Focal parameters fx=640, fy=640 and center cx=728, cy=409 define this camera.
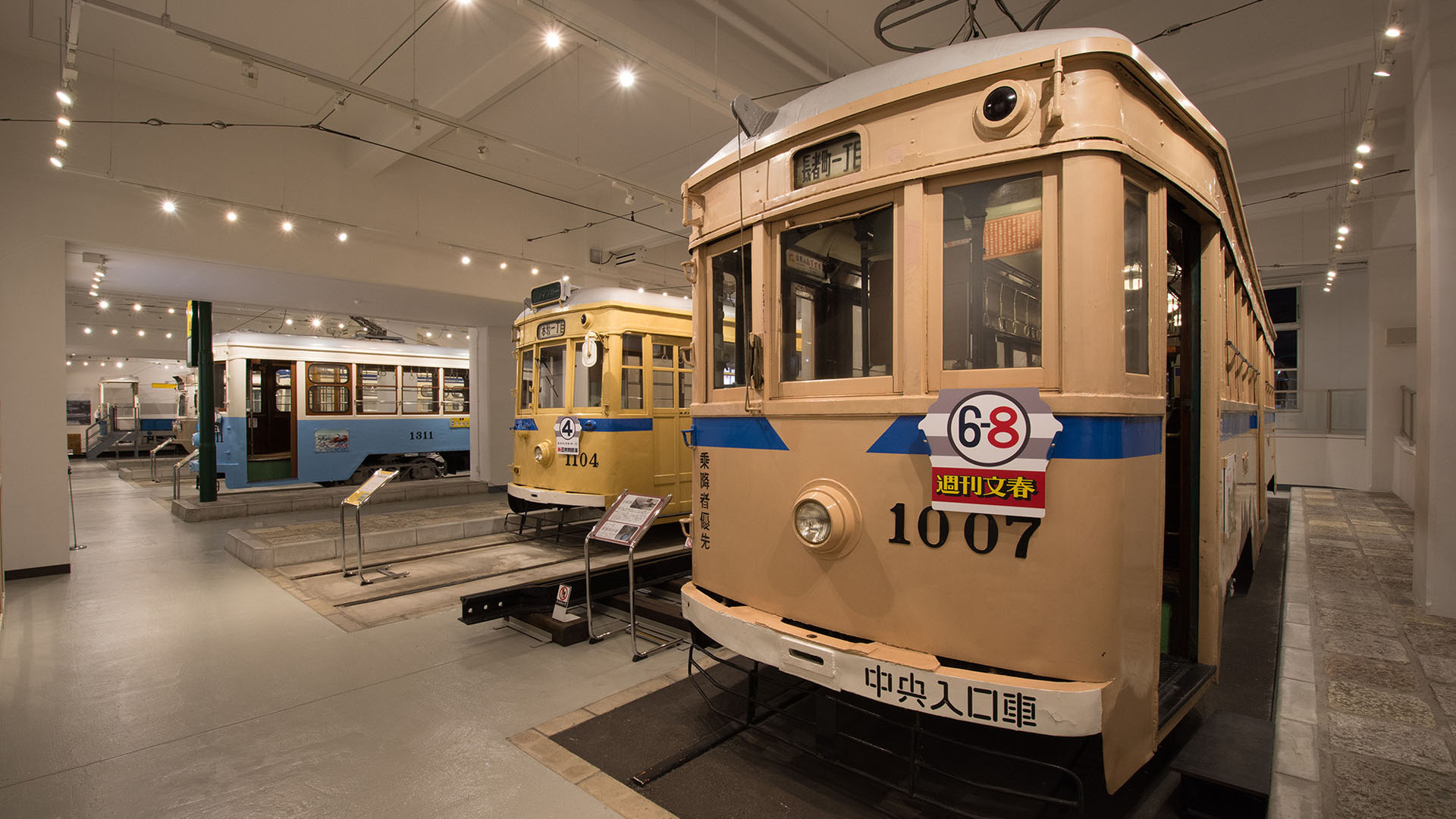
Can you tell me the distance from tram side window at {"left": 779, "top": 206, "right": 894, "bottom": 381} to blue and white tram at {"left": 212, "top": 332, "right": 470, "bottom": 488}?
12.2 metres

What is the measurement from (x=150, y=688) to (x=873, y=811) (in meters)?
4.22

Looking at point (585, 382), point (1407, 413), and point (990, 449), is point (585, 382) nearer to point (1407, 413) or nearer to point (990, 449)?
point (990, 449)

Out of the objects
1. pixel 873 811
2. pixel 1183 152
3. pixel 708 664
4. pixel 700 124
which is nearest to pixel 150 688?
pixel 708 664

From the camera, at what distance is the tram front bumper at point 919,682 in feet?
6.33

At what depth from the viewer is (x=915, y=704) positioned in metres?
2.11

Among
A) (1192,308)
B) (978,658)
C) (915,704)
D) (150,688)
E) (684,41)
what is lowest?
(150,688)

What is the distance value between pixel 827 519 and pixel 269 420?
1285 centimetres

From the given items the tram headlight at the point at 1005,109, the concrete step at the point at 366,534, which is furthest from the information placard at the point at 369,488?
the tram headlight at the point at 1005,109

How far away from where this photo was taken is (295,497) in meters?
10.8

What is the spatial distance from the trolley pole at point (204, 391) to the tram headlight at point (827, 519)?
11498 mm

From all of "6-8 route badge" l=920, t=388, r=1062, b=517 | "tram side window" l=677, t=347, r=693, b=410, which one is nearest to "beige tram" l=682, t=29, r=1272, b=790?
"6-8 route badge" l=920, t=388, r=1062, b=517

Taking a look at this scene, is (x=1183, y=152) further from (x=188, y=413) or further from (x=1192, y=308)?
(x=188, y=413)

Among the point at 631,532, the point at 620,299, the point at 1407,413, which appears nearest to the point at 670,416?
the point at 620,299

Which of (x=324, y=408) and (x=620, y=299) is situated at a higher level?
(x=620, y=299)
